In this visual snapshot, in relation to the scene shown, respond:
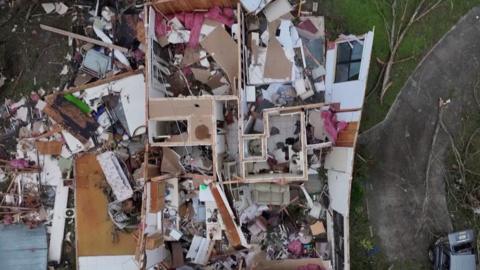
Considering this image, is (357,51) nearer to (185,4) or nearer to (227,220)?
(185,4)

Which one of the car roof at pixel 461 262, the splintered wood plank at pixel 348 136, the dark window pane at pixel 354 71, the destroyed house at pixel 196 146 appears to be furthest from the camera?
the car roof at pixel 461 262

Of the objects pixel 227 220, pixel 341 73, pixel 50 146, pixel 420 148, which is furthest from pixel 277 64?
pixel 50 146

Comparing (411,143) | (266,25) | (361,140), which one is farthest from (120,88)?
(411,143)

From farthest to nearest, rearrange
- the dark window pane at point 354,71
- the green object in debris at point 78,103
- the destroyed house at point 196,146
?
the green object in debris at point 78,103 → the dark window pane at point 354,71 → the destroyed house at point 196,146

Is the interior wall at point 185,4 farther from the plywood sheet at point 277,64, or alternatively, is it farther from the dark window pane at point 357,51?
the dark window pane at point 357,51

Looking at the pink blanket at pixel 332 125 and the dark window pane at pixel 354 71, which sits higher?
the dark window pane at pixel 354 71

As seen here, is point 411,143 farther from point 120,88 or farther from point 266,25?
point 120,88

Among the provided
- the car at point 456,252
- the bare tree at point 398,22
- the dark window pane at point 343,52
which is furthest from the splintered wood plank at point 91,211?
the car at point 456,252

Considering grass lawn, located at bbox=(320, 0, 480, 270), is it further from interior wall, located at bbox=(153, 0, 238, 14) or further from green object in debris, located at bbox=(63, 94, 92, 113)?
green object in debris, located at bbox=(63, 94, 92, 113)
